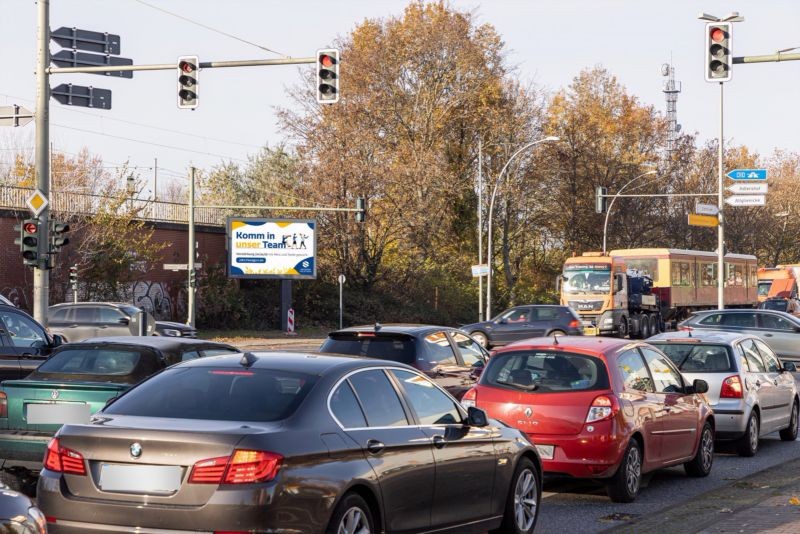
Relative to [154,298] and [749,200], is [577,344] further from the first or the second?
[154,298]

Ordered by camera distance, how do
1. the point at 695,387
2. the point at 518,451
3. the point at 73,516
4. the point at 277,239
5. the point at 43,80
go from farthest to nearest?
the point at 277,239
the point at 43,80
the point at 695,387
the point at 518,451
the point at 73,516

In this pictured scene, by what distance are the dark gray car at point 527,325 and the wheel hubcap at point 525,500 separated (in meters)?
27.3

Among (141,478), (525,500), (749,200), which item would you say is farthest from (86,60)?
(749,200)

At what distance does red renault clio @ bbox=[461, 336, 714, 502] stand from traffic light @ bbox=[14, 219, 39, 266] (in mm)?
13786

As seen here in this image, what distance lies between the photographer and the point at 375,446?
679cm

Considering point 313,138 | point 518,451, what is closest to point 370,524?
point 518,451

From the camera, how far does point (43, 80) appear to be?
22.5 meters

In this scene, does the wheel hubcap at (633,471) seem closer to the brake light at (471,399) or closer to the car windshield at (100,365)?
the brake light at (471,399)

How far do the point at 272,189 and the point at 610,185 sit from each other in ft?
62.8

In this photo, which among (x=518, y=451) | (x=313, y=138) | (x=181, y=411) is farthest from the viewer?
(x=313, y=138)

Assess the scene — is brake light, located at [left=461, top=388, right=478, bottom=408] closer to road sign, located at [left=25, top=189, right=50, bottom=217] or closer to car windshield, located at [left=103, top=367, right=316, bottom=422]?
car windshield, located at [left=103, top=367, right=316, bottom=422]

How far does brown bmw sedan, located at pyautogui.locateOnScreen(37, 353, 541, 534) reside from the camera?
5.98 metres

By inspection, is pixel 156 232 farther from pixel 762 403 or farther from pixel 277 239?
pixel 762 403

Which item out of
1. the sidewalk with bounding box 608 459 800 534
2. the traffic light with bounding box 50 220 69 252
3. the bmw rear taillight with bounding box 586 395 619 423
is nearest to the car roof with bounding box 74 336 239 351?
the bmw rear taillight with bounding box 586 395 619 423
